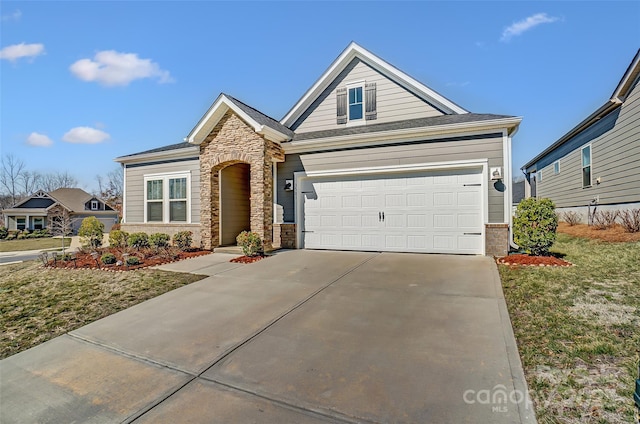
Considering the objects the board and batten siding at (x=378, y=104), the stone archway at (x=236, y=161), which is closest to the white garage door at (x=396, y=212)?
the stone archway at (x=236, y=161)

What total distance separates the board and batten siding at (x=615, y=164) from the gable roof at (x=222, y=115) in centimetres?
1123

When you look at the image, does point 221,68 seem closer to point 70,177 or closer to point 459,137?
point 459,137

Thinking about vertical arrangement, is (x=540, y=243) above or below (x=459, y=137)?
below

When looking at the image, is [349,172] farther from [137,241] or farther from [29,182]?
[29,182]

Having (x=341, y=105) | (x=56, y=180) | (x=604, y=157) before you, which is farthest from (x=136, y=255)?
(x=56, y=180)

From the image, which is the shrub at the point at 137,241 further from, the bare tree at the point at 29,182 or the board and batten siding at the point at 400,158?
the bare tree at the point at 29,182

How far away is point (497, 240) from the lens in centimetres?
774

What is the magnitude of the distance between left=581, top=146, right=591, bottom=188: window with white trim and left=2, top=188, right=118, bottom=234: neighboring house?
37.3 m

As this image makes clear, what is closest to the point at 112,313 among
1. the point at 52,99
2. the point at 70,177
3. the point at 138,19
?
the point at 138,19

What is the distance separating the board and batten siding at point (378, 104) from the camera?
1006 cm

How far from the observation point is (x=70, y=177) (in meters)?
51.4

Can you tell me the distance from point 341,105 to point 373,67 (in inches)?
70.0

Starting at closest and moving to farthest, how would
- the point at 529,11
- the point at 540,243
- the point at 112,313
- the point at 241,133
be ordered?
the point at 112,313 < the point at 540,243 < the point at 529,11 < the point at 241,133

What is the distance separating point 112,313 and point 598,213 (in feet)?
51.3
